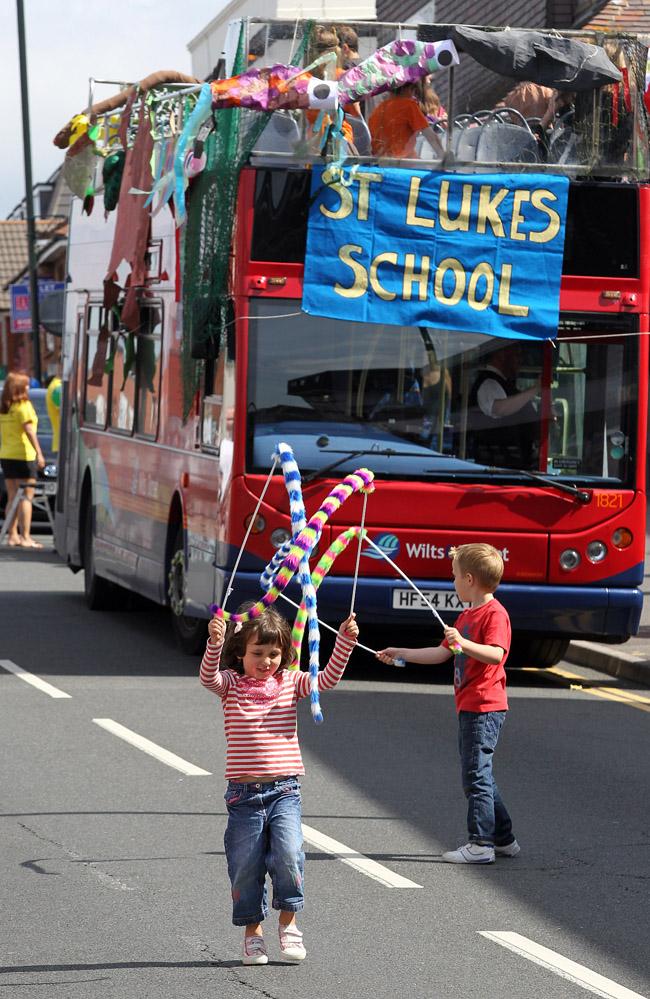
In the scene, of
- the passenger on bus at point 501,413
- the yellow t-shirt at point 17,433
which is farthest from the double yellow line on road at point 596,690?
the yellow t-shirt at point 17,433

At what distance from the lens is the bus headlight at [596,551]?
12820mm

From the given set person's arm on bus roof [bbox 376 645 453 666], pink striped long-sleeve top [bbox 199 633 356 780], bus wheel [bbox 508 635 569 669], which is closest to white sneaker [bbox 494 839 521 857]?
person's arm on bus roof [bbox 376 645 453 666]

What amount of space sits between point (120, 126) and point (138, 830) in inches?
359

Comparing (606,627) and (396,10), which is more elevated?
(396,10)

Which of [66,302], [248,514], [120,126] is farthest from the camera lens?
[66,302]

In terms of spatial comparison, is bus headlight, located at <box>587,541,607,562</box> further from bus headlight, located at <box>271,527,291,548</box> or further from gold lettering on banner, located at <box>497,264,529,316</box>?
bus headlight, located at <box>271,527,291,548</box>

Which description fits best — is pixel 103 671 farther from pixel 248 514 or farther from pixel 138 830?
pixel 138 830

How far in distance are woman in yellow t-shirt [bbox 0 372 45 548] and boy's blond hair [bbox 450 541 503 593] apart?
56.3ft

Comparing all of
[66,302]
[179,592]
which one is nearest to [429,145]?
[179,592]

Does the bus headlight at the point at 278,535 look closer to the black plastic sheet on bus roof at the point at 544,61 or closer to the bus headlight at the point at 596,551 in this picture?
the bus headlight at the point at 596,551

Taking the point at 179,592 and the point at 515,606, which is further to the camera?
the point at 179,592

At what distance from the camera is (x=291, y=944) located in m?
6.09

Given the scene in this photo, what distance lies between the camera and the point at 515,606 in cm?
1278

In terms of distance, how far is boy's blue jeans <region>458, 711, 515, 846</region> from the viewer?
7.73m
